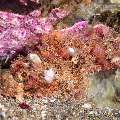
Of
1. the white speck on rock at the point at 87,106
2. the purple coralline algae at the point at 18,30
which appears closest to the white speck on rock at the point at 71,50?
the purple coralline algae at the point at 18,30

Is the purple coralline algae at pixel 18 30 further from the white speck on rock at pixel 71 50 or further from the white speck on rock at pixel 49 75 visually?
the white speck on rock at pixel 49 75

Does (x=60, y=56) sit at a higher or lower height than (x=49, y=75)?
higher

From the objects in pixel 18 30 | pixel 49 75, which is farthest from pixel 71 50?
pixel 18 30

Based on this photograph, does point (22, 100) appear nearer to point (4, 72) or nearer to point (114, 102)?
point (4, 72)

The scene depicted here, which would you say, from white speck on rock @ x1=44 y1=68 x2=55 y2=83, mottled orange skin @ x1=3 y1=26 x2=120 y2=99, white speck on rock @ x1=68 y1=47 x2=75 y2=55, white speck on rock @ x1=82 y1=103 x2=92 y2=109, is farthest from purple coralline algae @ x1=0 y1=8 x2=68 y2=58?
white speck on rock @ x1=82 y1=103 x2=92 y2=109

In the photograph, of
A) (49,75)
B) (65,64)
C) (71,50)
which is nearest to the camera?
(49,75)

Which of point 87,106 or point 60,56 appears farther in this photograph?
point 60,56

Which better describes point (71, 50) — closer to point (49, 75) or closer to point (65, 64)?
point (65, 64)

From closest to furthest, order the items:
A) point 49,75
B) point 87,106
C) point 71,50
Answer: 1. point 87,106
2. point 49,75
3. point 71,50

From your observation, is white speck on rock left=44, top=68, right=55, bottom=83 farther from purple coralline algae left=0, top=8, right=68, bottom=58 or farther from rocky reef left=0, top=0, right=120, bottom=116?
purple coralline algae left=0, top=8, right=68, bottom=58

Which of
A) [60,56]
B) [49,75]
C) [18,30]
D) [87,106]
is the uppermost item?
[18,30]
